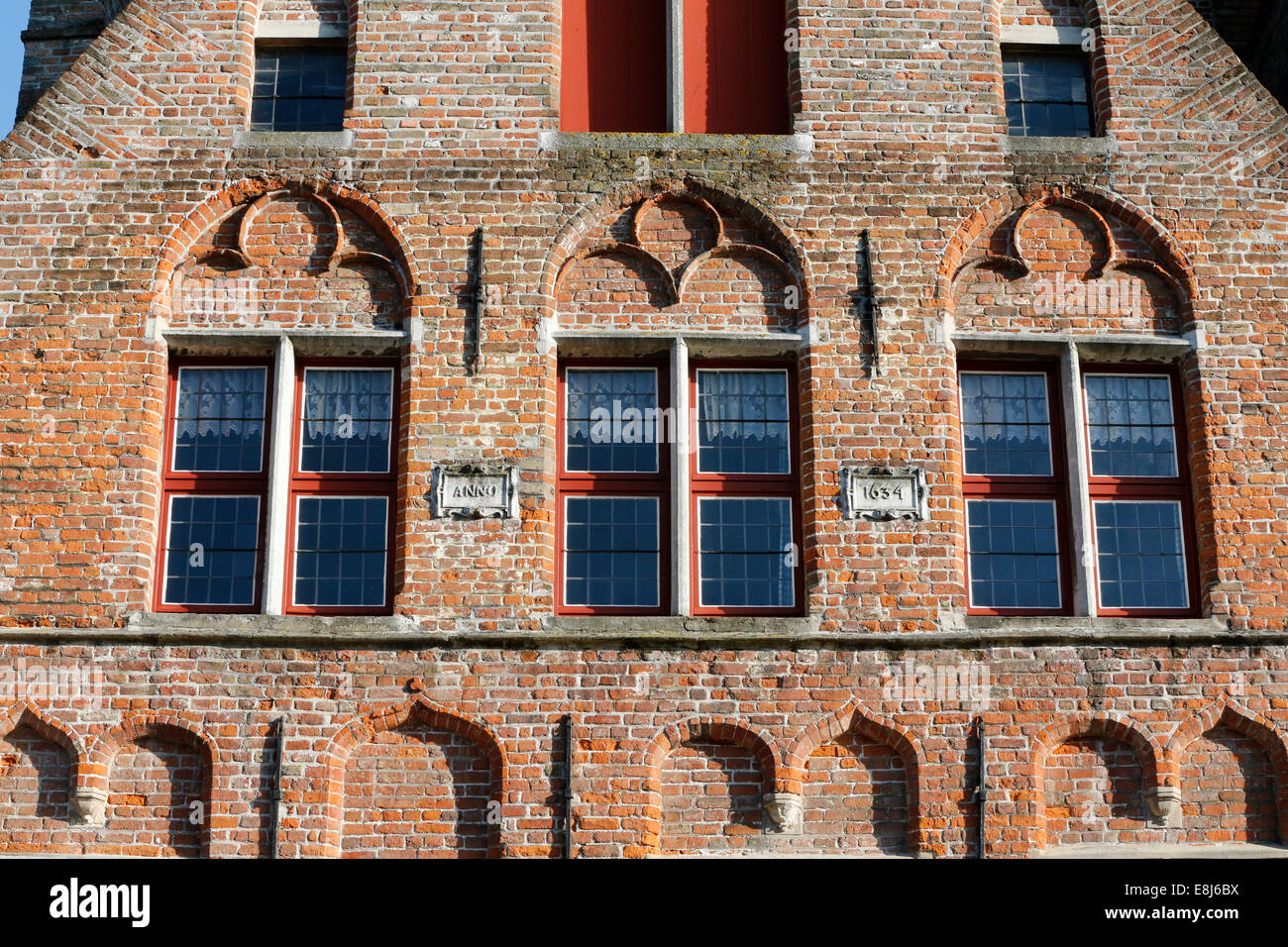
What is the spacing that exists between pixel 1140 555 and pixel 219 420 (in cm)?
601

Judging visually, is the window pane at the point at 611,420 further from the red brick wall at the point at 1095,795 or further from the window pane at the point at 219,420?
the red brick wall at the point at 1095,795

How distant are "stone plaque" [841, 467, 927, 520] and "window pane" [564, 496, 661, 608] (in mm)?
1236

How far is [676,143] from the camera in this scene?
43.4 feet

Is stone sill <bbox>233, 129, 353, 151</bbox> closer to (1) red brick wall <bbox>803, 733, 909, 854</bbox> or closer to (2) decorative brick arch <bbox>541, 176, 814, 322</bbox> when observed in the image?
(2) decorative brick arch <bbox>541, 176, 814, 322</bbox>

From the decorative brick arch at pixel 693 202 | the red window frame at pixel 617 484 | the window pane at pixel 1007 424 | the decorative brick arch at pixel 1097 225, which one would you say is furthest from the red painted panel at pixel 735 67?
the window pane at pixel 1007 424

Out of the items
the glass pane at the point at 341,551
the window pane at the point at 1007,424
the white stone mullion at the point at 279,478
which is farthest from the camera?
the window pane at the point at 1007,424

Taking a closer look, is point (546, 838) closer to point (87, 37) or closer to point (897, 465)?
point (897, 465)

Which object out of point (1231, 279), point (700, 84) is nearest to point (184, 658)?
point (700, 84)

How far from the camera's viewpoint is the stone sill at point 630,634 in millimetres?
11828

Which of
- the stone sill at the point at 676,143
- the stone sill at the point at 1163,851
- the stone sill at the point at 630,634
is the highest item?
the stone sill at the point at 676,143

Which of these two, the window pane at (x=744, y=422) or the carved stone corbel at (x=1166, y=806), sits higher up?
the window pane at (x=744, y=422)

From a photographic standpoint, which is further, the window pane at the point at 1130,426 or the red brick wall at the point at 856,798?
the window pane at the point at 1130,426

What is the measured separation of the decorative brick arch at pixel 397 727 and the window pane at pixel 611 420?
187cm

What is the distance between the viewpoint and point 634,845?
11438mm
